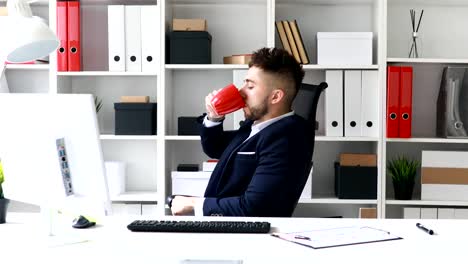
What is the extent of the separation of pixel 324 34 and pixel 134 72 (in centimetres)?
112

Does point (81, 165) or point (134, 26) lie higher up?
point (134, 26)

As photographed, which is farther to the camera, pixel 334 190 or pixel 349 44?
pixel 334 190

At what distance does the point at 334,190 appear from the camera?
4.08 metres

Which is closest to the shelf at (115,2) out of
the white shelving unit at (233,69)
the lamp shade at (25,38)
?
the white shelving unit at (233,69)

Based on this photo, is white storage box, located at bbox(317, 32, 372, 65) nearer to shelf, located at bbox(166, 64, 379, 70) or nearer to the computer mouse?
shelf, located at bbox(166, 64, 379, 70)

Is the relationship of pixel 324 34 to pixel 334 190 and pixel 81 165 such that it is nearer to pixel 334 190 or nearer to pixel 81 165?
pixel 334 190

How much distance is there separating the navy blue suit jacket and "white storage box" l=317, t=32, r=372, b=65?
52.6 inches

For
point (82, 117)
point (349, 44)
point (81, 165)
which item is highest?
point (349, 44)

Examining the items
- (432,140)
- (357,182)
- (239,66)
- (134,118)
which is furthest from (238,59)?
(432,140)

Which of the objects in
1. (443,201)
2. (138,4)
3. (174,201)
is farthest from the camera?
(138,4)

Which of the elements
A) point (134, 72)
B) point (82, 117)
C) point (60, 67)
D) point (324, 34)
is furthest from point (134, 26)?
point (82, 117)

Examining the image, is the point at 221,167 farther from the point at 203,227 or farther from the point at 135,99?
the point at 135,99

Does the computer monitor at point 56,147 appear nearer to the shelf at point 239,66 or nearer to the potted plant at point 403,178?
the shelf at point 239,66

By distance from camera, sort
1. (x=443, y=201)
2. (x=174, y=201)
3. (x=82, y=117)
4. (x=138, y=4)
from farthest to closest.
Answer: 1. (x=138, y=4)
2. (x=443, y=201)
3. (x=174, y=201)
4. (x=82, y=117)
